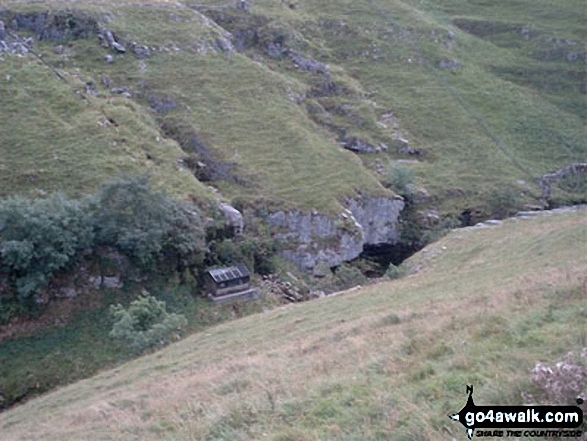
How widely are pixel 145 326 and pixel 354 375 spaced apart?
24449mm

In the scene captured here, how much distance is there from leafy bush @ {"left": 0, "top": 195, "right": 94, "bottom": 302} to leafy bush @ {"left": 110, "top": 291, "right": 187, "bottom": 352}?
5861mm

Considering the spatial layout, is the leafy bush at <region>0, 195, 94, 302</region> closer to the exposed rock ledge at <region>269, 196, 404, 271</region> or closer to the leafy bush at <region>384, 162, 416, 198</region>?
the exposed rock ledge at <region>269, 196, 404, 271</region>

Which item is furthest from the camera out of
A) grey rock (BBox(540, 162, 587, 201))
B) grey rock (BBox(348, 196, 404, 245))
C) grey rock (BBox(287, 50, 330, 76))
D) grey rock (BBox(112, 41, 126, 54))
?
grey rock (BBox(287, 50, 330, 76))

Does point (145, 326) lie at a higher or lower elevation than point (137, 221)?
lower

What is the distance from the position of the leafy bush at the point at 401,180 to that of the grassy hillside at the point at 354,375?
31956 millimetres

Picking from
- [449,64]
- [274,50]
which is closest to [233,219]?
[274,50]

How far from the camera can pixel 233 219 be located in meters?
47.4

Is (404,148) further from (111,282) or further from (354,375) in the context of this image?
(354,375)

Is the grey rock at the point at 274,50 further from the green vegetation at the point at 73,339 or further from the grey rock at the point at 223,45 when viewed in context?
the green vegetation at the point at 73,339

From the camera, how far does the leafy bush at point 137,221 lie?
40.2 metres

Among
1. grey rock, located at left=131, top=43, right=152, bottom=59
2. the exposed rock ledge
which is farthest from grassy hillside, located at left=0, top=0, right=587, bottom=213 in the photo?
the exposed rock ledge

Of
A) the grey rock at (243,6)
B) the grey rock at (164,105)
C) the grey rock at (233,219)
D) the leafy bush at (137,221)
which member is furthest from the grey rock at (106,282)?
the grey rock at (243,6)

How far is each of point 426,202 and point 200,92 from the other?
24.0 m

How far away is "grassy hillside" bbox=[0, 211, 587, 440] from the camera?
858 centimetres
